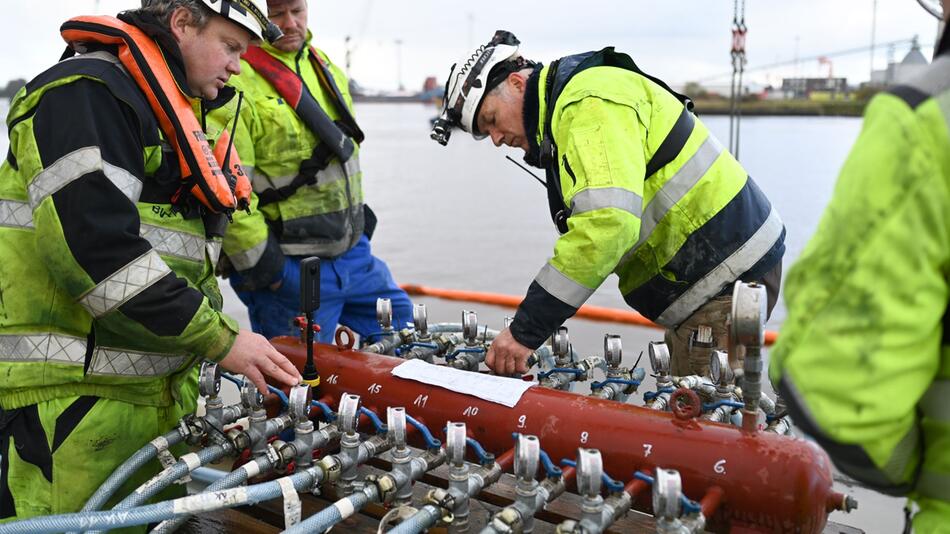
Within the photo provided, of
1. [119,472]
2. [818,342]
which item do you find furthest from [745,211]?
[119,472]

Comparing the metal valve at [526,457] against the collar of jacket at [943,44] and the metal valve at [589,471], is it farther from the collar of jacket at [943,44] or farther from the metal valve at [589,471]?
the collar of jacket at [943,44]

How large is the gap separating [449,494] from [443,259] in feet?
20.5

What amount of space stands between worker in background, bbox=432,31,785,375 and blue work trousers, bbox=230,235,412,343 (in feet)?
3.20

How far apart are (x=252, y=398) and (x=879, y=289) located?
56.0 inches

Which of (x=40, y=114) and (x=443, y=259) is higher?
(x=40, y=114)

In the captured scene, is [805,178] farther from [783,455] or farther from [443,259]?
[783,455]

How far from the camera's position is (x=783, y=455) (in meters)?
1.42

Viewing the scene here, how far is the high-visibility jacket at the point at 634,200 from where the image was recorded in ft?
6.40

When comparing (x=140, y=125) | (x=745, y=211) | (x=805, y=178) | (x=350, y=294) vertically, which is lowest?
(x=805, y=178)

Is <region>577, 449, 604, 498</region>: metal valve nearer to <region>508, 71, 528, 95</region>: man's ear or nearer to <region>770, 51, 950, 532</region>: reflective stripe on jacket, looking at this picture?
<region>770, 51, 950, 532</region>: reflective stripe on jacket

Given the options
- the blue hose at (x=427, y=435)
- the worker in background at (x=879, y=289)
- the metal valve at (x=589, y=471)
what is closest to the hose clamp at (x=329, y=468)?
the blue hose at (x=427, y=435)

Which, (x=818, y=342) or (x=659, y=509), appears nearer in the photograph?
(x=818, y=342)

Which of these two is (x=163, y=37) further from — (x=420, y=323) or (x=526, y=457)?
(x=526, y=457)

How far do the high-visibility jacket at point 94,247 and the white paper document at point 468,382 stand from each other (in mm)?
427
